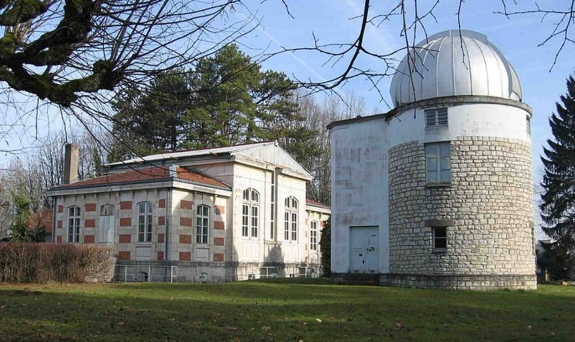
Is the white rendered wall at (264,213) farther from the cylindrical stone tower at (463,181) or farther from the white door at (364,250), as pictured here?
the cylindrical stone tower at (463,181)

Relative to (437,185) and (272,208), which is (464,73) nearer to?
(437,185)

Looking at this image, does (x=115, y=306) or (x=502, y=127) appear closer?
(x=115, y=306)

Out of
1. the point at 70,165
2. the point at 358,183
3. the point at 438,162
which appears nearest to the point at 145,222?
the point at 358,183

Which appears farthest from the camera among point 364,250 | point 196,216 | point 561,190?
point 561,190

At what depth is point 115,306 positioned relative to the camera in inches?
526

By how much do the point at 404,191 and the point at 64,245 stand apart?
522 inches

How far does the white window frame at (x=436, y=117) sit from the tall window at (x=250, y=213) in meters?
12.0

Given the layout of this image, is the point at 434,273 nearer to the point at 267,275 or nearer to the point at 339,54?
the point at 267,275

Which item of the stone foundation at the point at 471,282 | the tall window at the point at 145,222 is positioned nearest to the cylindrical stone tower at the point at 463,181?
the stone foundation at the point at 471,282

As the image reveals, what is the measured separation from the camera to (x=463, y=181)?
23516mm

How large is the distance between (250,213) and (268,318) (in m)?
21.1

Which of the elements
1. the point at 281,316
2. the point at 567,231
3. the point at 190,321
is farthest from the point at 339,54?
the point at 567,231

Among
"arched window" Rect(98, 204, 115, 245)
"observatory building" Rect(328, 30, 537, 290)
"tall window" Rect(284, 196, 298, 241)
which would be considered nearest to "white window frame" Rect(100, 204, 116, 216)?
"arched window" Rect(98, 204, 115, 245)

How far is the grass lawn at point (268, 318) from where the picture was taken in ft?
31.7
